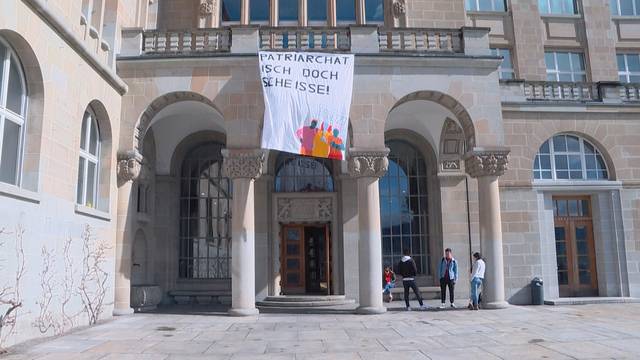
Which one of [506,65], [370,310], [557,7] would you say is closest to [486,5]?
[506,65]

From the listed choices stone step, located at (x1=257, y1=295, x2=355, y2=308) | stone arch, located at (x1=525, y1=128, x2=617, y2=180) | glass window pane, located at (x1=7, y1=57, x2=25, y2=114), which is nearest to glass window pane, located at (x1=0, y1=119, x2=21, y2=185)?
glass window pane, located at (x1=7, y1=57, x2=25, y2=114)

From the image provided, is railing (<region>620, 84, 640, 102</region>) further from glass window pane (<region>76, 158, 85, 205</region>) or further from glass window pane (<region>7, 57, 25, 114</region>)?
glass window pane (<region>7, 57, 25, 114</region>)

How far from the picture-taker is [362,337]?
10.5m

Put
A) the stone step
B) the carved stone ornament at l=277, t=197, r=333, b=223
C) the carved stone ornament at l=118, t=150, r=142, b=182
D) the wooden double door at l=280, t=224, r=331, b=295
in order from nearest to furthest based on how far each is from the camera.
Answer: the carved stone ornament at l=118, t=150, r=142, b=182 < the stone step < the carved stone ornament at l=277, t=197, r=333, b=223 < the wooden double door at l=280, t=224, r=331, b=295

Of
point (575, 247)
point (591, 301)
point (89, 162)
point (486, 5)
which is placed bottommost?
point (591, 301)

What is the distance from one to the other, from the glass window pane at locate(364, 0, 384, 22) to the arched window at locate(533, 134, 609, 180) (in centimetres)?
720

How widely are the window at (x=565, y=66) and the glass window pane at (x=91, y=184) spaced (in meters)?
16.3

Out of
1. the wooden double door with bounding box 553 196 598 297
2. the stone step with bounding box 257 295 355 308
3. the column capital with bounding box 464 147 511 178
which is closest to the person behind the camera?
the column capital with bounding box 464 147 511 178

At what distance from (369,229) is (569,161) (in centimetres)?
819

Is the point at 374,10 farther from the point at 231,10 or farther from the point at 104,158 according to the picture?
the point at 104,158

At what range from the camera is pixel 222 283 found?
60.6 feet

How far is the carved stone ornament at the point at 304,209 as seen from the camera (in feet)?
60.8

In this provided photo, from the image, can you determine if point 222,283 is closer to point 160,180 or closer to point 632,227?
point 160,180

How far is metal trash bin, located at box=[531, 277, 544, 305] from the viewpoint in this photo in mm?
16516
